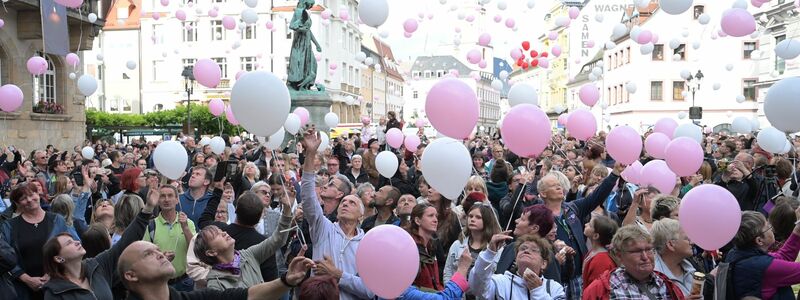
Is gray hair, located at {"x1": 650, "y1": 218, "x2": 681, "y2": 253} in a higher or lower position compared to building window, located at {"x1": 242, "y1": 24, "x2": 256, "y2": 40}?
lower

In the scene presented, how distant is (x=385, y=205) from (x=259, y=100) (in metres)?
1.99

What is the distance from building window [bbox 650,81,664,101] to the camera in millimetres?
49812

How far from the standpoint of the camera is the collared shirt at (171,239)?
5.81 meters

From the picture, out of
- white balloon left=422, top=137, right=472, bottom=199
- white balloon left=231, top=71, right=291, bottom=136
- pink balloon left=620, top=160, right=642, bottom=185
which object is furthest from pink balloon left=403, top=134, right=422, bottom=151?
white balloon left=231, top=71, right=291, bottom=136

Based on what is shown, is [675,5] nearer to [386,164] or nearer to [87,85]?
[386,164]

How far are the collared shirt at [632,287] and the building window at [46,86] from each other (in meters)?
23.2

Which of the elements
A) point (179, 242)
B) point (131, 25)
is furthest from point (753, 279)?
point (131, 25)

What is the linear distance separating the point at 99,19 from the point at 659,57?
35268 mm

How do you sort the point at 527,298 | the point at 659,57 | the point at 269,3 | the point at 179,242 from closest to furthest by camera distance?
the point at 527,298 → the point at 179,242 → the point at 659,57 → the point at 269,3

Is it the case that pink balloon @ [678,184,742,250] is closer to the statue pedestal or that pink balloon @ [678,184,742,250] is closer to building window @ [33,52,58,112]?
the statue pedestal

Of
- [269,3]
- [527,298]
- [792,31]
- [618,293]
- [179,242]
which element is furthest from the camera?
[269,3]

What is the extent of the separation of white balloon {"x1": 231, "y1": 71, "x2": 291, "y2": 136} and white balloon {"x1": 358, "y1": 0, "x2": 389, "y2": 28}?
3336mm

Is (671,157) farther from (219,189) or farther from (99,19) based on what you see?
(99,19)

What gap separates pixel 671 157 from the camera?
22.9 ft
